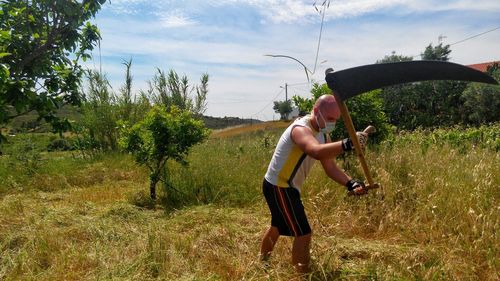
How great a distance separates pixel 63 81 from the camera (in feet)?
14.4

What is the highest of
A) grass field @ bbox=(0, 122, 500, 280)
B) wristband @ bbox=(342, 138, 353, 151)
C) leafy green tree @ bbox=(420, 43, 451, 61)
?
leafy green tree @ bbox=(420, 43, 451, 61)

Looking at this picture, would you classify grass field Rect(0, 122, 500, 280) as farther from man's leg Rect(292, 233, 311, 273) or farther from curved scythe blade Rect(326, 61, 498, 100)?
curved scythe blade Rect(326, 61, 498, 100)

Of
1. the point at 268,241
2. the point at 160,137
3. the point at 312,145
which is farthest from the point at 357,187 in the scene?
the point at 160,137

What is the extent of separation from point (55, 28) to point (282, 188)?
2.83 metres

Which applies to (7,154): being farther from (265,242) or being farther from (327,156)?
(327,156)

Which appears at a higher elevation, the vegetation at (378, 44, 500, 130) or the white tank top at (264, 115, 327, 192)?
the vegetation at (378, 44, 500, 130)

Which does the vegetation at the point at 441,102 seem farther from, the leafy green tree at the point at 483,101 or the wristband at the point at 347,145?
the wristband at the point at 347,145

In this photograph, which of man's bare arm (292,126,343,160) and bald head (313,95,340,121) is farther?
bald head (313,95,340,121)

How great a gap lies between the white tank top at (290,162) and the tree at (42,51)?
7.36 feet

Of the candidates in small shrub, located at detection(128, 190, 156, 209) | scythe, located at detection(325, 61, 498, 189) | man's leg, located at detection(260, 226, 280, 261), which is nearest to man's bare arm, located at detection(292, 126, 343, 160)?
scythe, located at detection(325, 61, 498, 189)

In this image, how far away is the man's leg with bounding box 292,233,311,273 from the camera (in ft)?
10.8

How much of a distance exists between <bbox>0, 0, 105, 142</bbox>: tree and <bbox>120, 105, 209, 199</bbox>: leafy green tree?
2.34 metres

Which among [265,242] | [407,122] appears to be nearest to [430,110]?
[407,122]

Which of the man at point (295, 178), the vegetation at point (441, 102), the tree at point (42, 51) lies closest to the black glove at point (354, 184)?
the man at point (295, 178)
